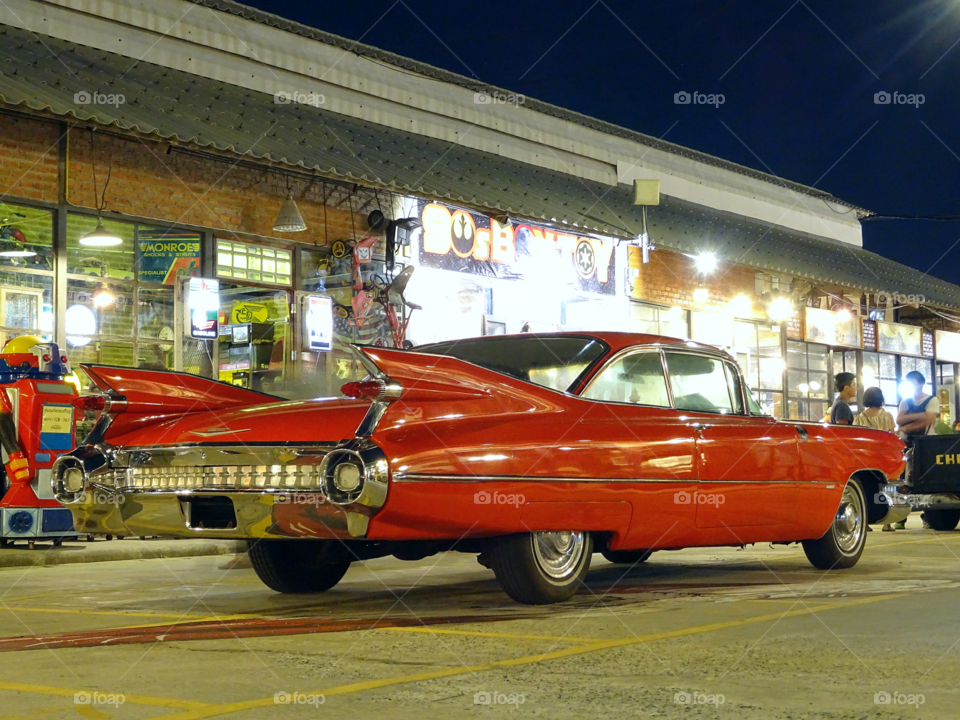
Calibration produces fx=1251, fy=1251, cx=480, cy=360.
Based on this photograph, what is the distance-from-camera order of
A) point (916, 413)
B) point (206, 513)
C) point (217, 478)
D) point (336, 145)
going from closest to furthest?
1. point (217, 478)
2. point (206, 513)
3. point (916, 413)
4. point (336, 145)

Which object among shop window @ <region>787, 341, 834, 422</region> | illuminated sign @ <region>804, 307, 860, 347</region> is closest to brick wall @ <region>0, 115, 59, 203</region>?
shop window @ <region>787, 341, 834, 422</region>

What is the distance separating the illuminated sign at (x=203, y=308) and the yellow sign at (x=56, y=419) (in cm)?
290

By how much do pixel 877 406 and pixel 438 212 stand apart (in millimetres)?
6376

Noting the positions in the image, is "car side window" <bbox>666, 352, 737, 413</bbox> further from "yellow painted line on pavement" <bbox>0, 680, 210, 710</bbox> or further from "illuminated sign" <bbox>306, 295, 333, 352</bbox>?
"illuminated sign" <bbox>306, 295, 333, 352</bbox>

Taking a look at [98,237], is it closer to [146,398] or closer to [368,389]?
[146,398]

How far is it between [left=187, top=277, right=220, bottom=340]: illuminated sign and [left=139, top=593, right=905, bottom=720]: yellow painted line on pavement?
31.6 feet

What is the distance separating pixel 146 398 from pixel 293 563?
4.35ft

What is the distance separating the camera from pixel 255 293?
15477 millimetres

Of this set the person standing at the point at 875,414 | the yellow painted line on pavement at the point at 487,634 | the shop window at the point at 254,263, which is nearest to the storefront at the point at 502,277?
the shop window at the point at 254,263

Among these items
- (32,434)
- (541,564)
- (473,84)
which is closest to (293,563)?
(541,564)

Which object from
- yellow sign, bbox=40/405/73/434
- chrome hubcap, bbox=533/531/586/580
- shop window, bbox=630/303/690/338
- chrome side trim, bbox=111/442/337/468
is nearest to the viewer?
chrome side trim, bbox=111/442/337/468

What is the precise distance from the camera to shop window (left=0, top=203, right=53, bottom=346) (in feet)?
42.1

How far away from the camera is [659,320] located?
21.8 meters

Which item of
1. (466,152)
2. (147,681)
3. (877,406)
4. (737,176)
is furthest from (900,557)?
(737,176)
